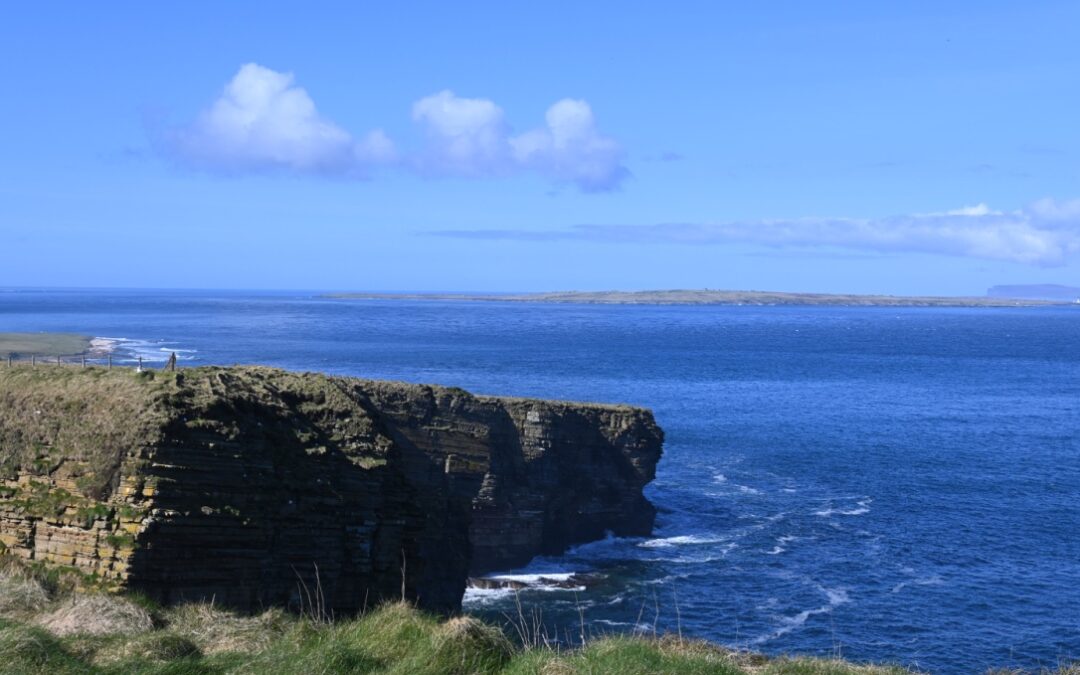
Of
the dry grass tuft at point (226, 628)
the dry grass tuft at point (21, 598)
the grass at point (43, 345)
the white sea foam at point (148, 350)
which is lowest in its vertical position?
the white sea foam at point (148, 350)

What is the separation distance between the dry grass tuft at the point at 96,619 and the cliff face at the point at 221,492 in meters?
4.50

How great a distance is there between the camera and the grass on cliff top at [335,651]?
14031mm

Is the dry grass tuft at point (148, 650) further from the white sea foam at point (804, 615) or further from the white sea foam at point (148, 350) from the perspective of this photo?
the white sea foam at point (148, 350)

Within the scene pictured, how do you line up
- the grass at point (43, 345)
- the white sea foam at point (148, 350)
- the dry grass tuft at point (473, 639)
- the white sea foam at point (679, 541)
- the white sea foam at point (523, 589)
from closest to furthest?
the dry grass tuft at point (473, 639) < the white sea foam at point (523, 589) < the white sea foam at point (679, 541) < the grass at point (43, 345) < the white sea foam at point (148, 350)

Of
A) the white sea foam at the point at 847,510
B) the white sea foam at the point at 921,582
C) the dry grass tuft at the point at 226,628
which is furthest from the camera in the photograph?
the white sea foam at the point at 847,510

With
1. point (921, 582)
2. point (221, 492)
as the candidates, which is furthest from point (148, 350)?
point (221, 492)

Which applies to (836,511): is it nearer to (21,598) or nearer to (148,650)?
(21,598)

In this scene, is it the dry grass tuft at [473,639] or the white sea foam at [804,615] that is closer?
the dry grass tuft at [473,639]

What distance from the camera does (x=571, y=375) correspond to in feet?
384

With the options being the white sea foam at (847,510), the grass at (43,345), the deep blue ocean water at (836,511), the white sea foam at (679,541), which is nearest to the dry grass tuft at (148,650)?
the deep blue ocean water at (836,511)

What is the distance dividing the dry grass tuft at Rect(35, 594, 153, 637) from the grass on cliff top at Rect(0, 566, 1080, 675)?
20mm

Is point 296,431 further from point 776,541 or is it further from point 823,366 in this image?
point 823,366

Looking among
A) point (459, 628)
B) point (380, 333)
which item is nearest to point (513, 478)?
point (459, 628)

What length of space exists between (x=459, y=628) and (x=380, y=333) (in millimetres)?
183781
